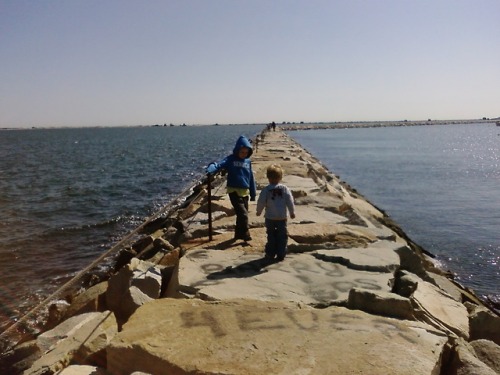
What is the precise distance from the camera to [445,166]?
1197 inches

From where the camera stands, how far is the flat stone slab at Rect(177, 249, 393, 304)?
383 cm

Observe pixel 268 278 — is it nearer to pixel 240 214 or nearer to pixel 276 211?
pixel 276 211

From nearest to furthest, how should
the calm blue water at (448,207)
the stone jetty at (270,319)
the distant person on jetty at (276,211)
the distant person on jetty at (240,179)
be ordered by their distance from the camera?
the stone jetty at (270,319) < the distant person on jetty at (276,211) < the distant person on jetty at (240,179) < the calm blue water at (448,207)

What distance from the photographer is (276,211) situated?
4590mm

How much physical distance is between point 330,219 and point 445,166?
26366mm

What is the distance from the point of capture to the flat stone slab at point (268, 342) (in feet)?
8.62

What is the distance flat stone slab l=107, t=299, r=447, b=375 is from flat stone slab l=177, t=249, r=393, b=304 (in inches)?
14.3

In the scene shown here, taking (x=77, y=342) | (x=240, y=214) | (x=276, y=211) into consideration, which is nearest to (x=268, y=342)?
(x=77, y=342)

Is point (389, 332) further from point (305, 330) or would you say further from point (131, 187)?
point (131, 187)

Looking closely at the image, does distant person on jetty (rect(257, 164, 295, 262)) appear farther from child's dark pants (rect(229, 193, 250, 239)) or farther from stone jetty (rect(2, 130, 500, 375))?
child's dark pants (rect(229, 193, 250, 239))

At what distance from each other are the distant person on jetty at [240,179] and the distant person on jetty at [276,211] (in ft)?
2.24

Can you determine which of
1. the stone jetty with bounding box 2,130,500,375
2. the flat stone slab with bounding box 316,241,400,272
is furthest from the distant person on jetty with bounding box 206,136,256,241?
the flat stone slab with bounding box 316,241,400,272

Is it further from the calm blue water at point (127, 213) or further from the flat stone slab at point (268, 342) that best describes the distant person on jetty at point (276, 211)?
the calm blue water at point (127, 213)

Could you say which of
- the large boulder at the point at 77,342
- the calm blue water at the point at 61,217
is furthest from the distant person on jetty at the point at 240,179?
the calm blue water at the point at 61,217
